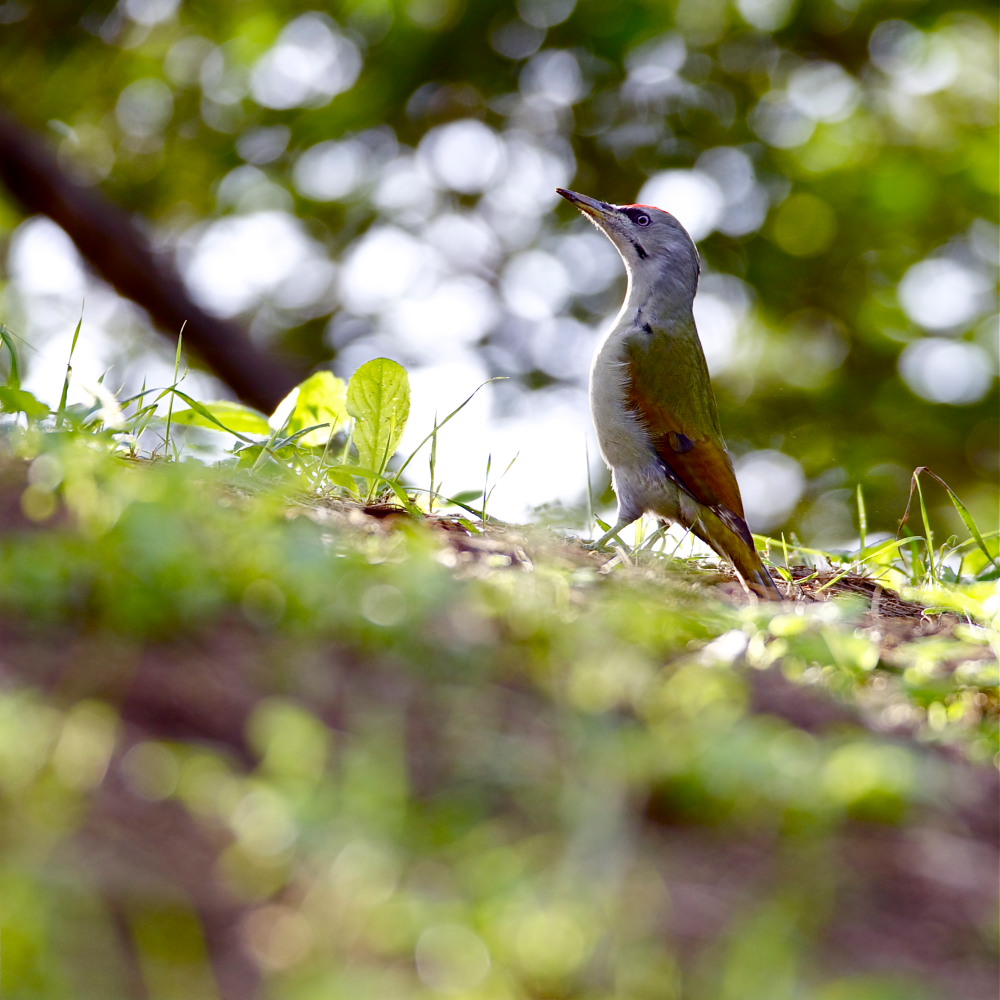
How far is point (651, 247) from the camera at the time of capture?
22.2 feet

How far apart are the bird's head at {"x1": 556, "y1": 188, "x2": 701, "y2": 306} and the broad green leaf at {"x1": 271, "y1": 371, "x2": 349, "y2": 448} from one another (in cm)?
269

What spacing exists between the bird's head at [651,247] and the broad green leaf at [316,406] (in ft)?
8.81

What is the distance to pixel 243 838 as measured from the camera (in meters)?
1.47

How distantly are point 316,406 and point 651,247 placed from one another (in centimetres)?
311

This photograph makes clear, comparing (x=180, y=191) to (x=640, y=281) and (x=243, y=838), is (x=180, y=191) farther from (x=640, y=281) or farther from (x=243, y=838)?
(x=243, y=838)

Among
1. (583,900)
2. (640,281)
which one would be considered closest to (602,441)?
(640,281)

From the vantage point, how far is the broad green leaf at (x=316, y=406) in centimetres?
434

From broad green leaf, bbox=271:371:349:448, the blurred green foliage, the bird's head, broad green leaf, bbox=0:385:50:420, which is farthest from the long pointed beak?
the blurred green foliage

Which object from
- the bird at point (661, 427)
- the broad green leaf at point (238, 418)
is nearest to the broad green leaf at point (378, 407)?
the broad green leaf at point (238, 418)

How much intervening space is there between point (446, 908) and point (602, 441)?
4.65 m

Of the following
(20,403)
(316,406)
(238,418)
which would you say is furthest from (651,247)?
(20,403)

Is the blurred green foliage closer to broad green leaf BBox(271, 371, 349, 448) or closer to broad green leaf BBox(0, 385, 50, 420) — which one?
broad green leaf BBox(0, 385, 50, 420)

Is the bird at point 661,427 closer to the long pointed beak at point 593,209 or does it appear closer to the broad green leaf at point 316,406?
the long pointed beak at point 593,209

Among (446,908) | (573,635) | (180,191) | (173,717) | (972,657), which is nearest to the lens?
(446,908)
